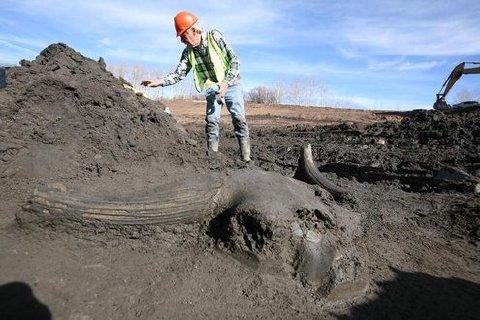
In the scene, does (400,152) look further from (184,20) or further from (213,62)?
(184,20)

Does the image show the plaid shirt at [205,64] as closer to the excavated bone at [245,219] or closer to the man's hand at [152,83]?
the man's hand at [152,83]

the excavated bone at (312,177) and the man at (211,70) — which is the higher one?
the man at (211,70)

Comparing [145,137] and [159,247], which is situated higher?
[145,137]

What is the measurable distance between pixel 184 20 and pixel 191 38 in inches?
8.6

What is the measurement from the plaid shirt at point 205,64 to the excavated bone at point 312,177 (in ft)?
4.22

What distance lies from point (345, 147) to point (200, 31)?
469 cm

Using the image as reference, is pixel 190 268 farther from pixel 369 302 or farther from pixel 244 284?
pixel 369 302

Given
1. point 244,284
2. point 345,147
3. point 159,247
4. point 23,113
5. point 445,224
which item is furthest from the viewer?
point 345,147

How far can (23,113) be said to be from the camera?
316 cm

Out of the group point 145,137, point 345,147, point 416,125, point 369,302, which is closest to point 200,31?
point 145,137

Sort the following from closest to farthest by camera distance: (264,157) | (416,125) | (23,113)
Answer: (23,113) < (264,157) < (416,125)

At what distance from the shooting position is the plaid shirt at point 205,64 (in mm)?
4891

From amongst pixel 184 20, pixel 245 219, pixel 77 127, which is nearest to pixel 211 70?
pixel 184 20

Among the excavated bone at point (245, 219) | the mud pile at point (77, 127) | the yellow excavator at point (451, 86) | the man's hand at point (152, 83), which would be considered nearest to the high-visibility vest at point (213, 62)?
the man's hand at point (152, 83)
